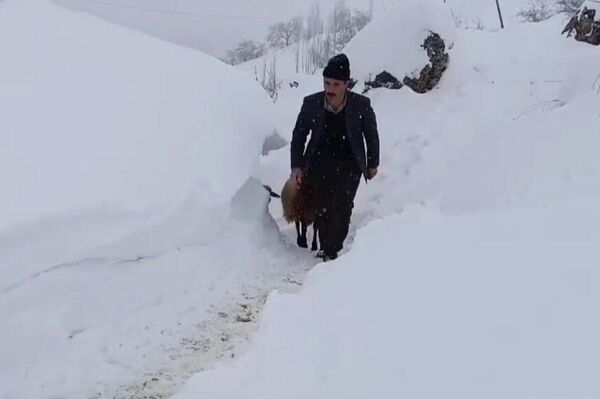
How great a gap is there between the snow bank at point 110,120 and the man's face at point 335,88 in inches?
31.7

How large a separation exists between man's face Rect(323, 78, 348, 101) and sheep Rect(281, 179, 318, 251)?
72 centimetres

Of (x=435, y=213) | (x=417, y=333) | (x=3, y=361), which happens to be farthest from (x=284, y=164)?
(x=417, y=333)

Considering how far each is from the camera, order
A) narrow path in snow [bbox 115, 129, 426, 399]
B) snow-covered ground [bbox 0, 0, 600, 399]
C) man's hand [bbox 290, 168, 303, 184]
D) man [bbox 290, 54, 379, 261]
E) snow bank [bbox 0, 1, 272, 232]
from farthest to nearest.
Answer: man's hand [bbox 290, 168, 303, 184] → man [bbox 290, 54, 379, 261] → snow bank [bbox 0, 1, 272, 232] → narrow path in snow [bbox 115, 129, 426, 399] → snow-covered ground [bbox 0, 0, 600, 399]

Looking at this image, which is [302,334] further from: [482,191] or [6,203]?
[482,191]

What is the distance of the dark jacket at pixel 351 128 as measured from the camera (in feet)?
14.5

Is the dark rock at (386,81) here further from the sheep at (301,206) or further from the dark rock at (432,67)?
the sheep at (301,206)

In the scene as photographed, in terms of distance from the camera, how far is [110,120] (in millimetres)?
3865

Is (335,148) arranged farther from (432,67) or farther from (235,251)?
(432,67)

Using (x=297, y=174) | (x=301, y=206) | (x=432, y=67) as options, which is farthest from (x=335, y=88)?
(x=432, y=67)

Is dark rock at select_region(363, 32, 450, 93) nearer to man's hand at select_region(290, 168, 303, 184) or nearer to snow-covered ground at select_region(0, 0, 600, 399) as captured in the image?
snow-covered ground at select_region(0, 0, 600, 399)

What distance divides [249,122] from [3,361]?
2748 mm

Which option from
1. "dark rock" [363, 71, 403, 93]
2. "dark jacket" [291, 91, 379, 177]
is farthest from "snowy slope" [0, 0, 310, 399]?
"dark rock" [363, 71, 403, 93]

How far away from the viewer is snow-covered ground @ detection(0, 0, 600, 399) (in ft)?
6.95

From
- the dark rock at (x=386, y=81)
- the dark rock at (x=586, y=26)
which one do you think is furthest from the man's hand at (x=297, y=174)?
the dark rock at (x=586, y=26)
